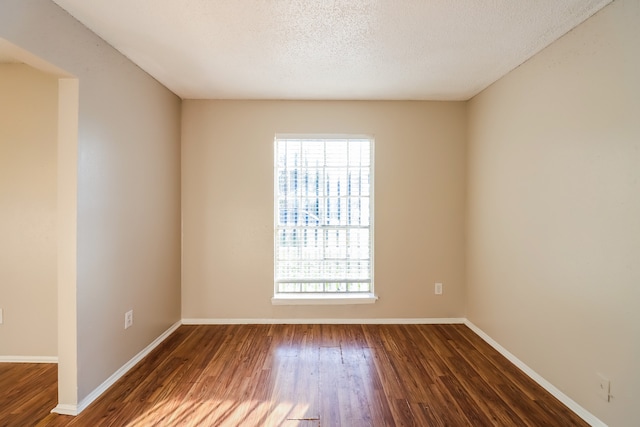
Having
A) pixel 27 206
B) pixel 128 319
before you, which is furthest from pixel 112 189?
pixel 128 319

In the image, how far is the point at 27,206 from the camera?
251 centimetres

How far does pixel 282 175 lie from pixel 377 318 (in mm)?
2013

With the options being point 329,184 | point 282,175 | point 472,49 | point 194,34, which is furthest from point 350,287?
point 194,34

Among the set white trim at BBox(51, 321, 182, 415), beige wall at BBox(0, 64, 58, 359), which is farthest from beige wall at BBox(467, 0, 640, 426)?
beige wall at BBox(0, 64, 58, 359)

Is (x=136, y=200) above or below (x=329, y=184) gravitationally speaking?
below

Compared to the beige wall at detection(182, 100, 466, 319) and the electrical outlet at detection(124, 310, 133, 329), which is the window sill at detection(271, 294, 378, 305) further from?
the electrical outlet at detection(124, 310, 133, 329)

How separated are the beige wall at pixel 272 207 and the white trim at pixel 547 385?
63 cm

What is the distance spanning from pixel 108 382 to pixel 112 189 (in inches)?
56.9

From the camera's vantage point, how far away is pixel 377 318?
3.51m

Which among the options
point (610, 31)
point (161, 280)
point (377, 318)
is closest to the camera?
point (610, 31)

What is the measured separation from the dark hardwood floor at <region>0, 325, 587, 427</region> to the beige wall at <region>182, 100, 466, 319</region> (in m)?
0.51

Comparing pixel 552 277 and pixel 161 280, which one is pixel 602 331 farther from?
pixel 161 280

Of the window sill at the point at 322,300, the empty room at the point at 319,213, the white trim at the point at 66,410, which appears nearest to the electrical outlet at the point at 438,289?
the empty room at the point at 319,213

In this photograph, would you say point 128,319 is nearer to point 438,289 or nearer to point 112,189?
point 112,189
